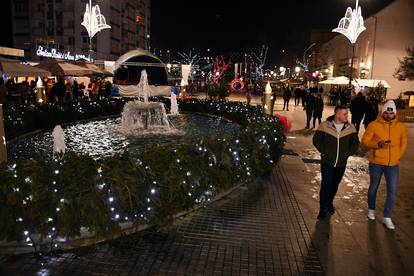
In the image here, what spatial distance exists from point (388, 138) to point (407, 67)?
32.8 meters

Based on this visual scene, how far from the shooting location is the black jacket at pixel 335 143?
590cm

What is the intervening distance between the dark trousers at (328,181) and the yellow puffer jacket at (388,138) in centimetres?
57

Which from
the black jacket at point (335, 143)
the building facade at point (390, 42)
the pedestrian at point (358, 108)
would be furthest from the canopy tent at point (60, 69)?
the building facade at point (390, 42)

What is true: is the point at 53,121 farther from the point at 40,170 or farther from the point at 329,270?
the point at 329,270

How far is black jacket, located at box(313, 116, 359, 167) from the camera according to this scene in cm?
590

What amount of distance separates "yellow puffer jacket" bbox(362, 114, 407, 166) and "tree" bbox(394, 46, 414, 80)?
32.3 metres

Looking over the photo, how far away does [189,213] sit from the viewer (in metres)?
6.27

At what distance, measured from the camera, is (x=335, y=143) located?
19.3 feet

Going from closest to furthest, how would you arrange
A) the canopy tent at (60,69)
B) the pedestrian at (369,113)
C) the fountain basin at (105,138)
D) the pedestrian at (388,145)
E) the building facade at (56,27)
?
1. the pedestrian at (388,145)
2. the fountain basin at (105,138)
3. the pedestrian at (369,113)
4. the canopy tent at (60,69)
5. the building facade at (56,27)

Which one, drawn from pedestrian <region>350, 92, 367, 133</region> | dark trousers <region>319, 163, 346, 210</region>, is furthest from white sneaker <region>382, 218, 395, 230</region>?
pedestrian <region>350, 92, 367, 133</region>

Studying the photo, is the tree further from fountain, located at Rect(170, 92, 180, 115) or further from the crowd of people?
the crowd of people

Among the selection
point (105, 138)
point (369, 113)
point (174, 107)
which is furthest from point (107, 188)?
point (174, 107)

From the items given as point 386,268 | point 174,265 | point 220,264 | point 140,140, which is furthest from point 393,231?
point 140,140

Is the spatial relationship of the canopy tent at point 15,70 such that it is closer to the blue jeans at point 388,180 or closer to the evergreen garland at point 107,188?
the evergreen garland at point 107,188
